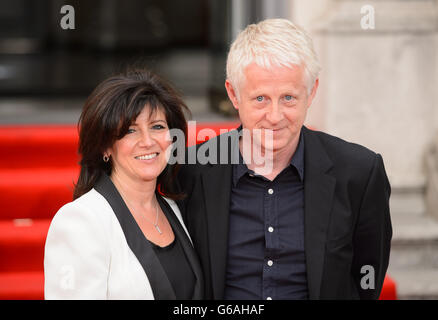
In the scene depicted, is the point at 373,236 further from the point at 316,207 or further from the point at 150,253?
the point at 150,253

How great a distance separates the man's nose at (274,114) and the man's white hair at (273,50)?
14 centimetres

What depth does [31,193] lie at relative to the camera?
4012 mm

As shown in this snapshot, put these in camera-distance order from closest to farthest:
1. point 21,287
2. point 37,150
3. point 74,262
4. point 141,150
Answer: point 74,262 < point 141,150 < point 21,287 < point 37,150

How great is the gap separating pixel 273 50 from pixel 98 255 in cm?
88

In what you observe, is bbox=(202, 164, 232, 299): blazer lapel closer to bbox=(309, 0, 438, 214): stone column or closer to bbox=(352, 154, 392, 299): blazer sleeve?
bbox=(352, 154, 392, 299): blazer sleeve

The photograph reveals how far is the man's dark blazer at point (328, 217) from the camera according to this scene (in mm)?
2178

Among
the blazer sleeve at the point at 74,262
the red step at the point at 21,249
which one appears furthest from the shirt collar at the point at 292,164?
the red step at the point at 21,249

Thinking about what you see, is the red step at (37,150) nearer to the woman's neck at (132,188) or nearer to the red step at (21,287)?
the red step at (21,287)

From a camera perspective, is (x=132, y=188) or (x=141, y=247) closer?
(x=141, y=247)

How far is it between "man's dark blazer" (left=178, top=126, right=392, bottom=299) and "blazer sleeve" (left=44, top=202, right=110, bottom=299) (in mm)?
432

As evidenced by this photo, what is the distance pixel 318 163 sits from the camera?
7.52ft

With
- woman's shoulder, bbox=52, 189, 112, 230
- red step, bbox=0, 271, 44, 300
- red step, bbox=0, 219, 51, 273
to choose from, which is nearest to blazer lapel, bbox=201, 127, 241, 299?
woman's shoulder, bbox=52, 189, 112, 230

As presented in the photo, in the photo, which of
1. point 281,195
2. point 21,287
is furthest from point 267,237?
point 21,287

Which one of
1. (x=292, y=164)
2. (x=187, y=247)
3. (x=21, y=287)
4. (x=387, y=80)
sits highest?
(x=387, y=80)
